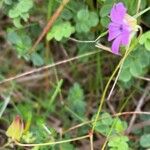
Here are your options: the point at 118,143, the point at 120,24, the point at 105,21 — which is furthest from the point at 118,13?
the point at 118,143

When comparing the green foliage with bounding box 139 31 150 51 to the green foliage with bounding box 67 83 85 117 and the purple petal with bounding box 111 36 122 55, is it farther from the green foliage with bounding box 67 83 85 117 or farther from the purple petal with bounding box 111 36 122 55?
the green foliage with bounding box 67 83 85 117

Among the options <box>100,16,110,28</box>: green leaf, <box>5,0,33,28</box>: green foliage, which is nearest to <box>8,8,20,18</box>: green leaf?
<box>5,0,33,28</box>: green foliage

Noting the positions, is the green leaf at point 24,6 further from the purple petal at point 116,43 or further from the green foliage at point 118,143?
the green foliage at point 118,143

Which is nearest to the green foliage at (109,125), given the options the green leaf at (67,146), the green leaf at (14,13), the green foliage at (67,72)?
the green foliage at (67,72)

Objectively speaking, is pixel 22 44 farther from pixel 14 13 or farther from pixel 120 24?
pixel 120 24

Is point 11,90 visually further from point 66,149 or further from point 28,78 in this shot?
point 66,149
